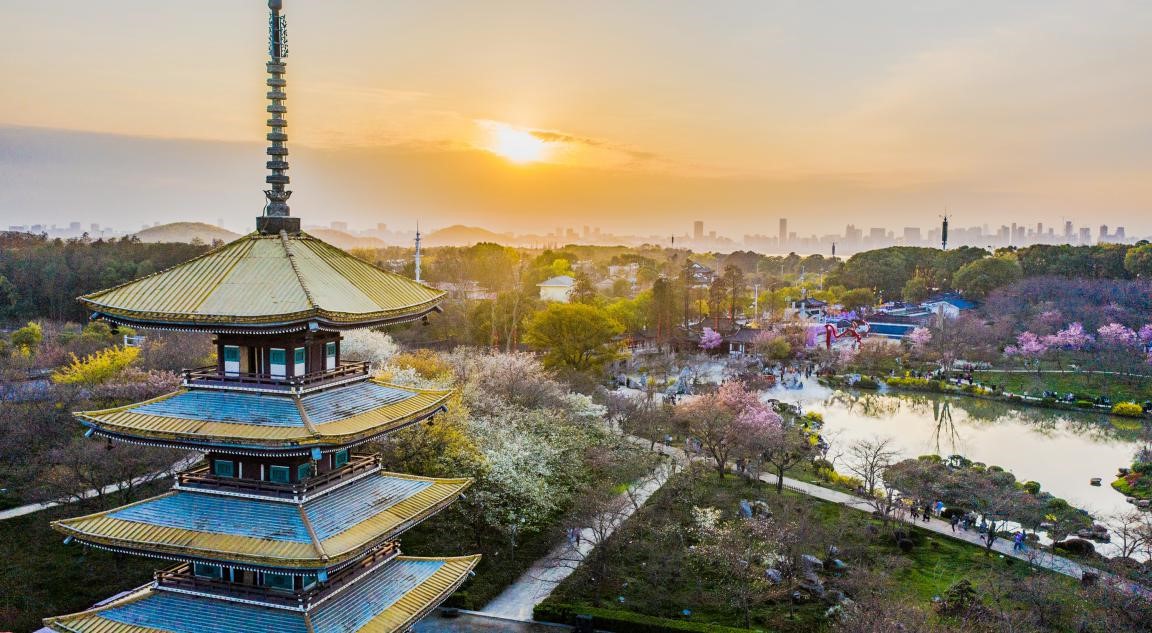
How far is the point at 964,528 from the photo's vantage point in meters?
27.3

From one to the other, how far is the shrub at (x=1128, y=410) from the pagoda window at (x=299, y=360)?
160 ft

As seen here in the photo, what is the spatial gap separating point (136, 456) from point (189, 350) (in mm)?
15254

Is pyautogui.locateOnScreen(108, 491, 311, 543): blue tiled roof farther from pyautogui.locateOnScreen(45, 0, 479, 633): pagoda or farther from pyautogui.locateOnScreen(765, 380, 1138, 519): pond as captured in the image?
pyautogui.locateOnScreen(765, 380, 1138, 519): pond

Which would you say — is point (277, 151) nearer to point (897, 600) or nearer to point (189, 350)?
point (897, 600)

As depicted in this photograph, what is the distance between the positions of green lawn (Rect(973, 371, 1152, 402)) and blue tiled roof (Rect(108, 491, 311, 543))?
5106 centimetres

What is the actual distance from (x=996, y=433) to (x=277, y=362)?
40.8 meters

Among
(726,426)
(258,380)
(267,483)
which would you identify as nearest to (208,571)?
(267,483)

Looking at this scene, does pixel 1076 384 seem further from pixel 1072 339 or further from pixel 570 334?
pixel 570 334

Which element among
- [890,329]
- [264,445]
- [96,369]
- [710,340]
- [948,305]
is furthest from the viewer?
[948,305]

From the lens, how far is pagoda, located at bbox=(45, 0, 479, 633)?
1170cm

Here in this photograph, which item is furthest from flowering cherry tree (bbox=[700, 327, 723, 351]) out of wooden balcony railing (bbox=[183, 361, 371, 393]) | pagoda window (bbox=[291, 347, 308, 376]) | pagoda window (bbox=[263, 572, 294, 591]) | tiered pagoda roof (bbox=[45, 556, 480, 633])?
pagoda window (bbox=[263, 572, 294, 591])

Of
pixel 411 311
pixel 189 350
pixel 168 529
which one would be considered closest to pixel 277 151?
pixel 411 311

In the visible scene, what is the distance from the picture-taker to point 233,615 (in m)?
12.1

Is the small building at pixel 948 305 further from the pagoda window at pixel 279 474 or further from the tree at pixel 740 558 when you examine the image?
the pagoda window at pixel 279 474
